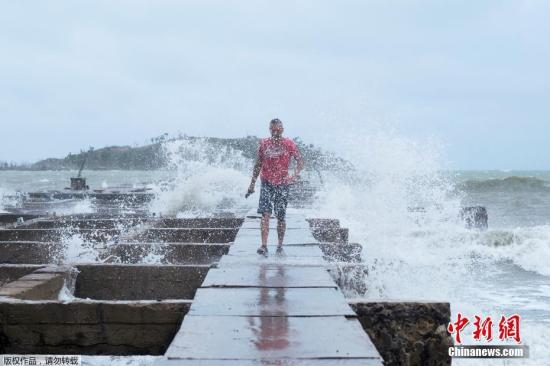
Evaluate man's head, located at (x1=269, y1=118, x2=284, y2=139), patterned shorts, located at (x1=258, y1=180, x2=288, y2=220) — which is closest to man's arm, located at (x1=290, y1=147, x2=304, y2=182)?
A: patterned shorts, located at (x1=258, y1=180, x2=288, y2=220)

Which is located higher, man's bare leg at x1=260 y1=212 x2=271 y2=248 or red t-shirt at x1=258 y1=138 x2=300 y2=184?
red t-shirt at x1=258 y1=138 x2=300 y2=184

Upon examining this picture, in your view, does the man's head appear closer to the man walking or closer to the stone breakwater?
the man walking

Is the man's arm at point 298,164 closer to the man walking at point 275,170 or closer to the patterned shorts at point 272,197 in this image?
the man walking at point 275,170

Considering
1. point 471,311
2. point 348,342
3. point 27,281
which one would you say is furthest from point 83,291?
point 471,311

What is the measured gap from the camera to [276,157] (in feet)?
23.2

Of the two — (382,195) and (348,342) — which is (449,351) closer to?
(348,342)

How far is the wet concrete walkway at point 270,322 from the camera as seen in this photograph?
3.29 meters

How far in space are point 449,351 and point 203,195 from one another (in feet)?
55.0

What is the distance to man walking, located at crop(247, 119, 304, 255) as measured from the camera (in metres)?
7.07

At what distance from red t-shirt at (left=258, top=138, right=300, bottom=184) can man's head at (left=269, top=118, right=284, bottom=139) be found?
0.27 feet

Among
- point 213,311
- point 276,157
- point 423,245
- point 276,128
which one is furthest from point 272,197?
point 423,245

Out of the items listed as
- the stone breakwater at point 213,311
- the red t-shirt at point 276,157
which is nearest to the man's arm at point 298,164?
the red t-shirt at point 276,157

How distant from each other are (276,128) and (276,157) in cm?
38

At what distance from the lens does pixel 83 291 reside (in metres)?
6.92
